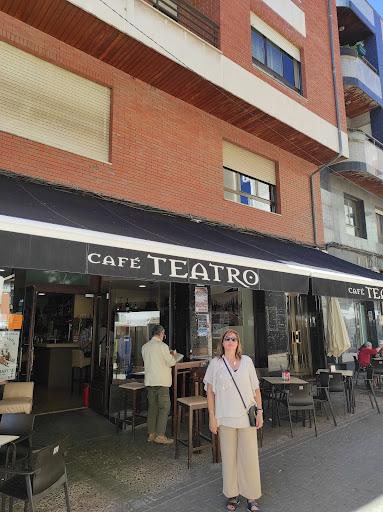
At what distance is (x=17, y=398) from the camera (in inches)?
215

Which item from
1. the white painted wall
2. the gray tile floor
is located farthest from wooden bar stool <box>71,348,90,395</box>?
the white painted wall

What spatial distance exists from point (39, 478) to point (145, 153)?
6222mm

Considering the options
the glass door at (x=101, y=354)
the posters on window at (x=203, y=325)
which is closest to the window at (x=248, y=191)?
the posters on window at (x=203, y=325)

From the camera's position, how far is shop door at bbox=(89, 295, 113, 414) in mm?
7484

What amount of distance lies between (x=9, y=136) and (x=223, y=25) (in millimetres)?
6101

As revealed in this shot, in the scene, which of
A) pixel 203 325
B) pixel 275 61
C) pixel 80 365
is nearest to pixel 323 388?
pixel 203 325

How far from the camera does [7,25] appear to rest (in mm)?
6246

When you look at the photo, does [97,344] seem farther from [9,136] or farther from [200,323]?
[9,136]

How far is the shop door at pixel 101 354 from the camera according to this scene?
24.6ft

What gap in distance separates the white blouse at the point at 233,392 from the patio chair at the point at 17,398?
2968 millimetres

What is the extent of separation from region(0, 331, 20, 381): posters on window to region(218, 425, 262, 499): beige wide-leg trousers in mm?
4534

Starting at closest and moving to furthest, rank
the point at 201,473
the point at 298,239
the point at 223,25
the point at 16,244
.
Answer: the point at 16,244, the point at 201,473, the point at 223,25, the point at 298,239

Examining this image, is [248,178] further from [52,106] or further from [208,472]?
[208,472]

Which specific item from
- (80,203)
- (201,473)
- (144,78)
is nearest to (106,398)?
(201,473)
